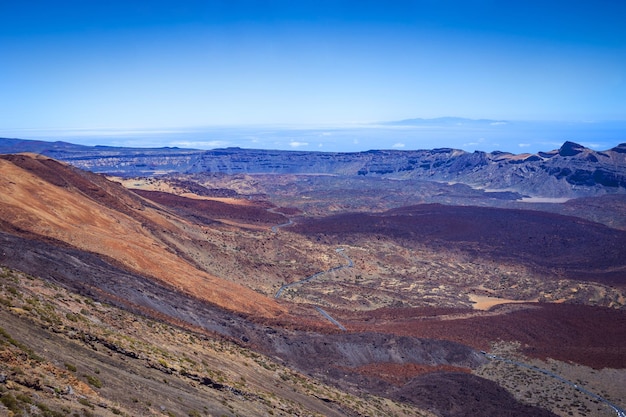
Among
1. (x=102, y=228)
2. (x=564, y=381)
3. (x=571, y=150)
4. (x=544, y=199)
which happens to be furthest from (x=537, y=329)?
(x=571, y=150)

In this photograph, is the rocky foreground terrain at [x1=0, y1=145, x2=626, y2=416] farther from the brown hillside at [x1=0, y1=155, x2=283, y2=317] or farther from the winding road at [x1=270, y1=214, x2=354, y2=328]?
the winding road at [x1=270, y1=214, x2=354, y2=328]

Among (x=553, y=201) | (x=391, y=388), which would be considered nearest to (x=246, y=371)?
(x=391, y=388)

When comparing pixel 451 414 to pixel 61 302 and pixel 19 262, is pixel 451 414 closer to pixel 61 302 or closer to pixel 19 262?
pixel 61 302

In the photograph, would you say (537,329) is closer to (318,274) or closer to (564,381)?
(564,381)

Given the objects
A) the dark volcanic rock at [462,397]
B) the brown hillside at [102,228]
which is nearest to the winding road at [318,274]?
→ the brown hillside at [102,228]

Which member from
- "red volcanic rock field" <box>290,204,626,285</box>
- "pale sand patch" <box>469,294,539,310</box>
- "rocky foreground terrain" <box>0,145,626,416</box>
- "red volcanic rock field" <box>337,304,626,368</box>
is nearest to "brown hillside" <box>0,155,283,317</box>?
"rocky foreground terrain" <box>0,145,626,416</box>
